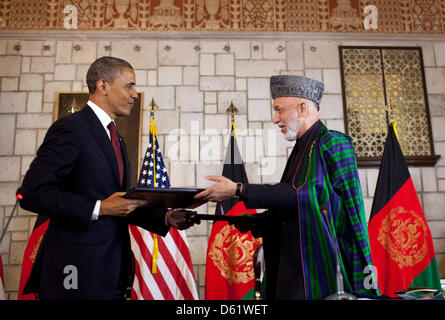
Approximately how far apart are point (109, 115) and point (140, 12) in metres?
3.62

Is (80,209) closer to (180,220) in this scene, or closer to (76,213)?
(76,213)

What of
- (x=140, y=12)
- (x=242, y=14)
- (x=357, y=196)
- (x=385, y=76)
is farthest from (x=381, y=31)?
(x=357, y=196)

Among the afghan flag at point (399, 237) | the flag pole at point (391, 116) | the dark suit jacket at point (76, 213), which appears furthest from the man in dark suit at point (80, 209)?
the flag pole at point (391, 116)

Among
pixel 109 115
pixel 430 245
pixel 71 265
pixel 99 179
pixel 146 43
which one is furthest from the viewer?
pixel 146 43

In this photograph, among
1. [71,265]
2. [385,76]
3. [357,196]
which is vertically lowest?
[71,265]

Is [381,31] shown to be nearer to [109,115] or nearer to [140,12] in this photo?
[140,12]

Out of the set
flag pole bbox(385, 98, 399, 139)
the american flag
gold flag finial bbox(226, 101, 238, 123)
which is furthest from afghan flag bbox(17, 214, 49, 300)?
flag pole bbox(385, 98, 399, 139)

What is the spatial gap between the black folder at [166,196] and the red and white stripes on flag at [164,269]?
1.96 m

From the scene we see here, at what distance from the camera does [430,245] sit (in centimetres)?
434

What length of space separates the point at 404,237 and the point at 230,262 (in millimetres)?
1746

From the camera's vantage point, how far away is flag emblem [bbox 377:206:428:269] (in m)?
4.32

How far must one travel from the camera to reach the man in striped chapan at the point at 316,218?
2051 millimetres

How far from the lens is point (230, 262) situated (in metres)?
4.39

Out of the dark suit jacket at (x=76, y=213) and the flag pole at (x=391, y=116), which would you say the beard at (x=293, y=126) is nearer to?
the dark suit jacket at (x=76, y=213)
